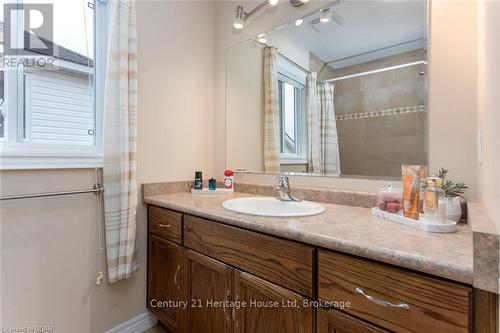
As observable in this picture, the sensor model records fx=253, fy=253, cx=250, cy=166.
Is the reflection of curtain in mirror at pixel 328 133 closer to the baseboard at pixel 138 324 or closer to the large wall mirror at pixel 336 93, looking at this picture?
the large wall mirror at pixel 336 93

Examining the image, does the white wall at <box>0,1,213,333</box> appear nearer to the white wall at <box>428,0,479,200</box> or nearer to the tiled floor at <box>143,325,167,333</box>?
the tiled floor at <box>143,325,167,333</box>

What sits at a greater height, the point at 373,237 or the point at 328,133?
the point at 328,133

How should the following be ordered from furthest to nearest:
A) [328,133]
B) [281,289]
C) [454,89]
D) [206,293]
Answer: [328,133], [206,293], [454,89], [281,289]

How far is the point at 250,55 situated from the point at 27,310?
193 cm

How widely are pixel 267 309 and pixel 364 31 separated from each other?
1383mm

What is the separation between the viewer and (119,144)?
1.43 metres

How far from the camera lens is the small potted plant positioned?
36.2 inches

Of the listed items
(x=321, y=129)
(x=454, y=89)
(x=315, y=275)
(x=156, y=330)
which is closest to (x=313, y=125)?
(x=321, y=129)

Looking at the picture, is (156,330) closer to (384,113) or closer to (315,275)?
(315,275)

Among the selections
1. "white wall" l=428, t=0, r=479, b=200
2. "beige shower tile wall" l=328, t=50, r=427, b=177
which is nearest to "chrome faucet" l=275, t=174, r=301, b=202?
"beige shower tile wall" l=328, t=50, r=427, b=177

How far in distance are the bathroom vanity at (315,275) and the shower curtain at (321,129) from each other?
0.25 m

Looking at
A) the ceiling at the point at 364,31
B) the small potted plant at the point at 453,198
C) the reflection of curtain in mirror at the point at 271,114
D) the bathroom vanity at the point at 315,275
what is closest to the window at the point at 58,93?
the bathroom vanity at the point at 315,275

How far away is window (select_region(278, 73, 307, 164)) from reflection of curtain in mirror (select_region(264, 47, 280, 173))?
4 cm

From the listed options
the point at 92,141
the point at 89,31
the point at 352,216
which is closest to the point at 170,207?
the point at 92,141
